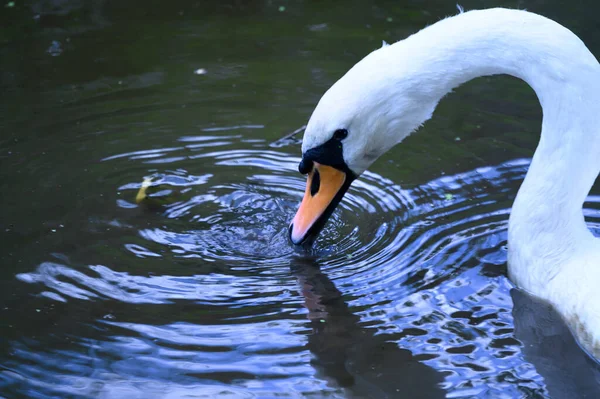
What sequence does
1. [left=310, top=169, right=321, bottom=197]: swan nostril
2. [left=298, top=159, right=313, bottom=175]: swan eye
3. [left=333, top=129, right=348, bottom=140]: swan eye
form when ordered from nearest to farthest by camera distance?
[left=333, top=129, right=348, bottom=140]: swan eye
[left=298, top=159, right=313, bottom=175]: swan eye
[left=310, top=169, right=321, bottom=197]: swan nostril

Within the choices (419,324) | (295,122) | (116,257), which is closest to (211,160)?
(295,122)

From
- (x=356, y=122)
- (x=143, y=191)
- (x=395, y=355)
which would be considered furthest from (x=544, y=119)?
(x=143, y=191)

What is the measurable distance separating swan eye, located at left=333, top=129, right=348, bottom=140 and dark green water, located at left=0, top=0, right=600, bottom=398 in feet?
2.92

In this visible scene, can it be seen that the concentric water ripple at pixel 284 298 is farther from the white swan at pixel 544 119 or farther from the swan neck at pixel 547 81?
the swan neck at pixel 547 81

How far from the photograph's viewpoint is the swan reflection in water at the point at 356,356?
3896 mm

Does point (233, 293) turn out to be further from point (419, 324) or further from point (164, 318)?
point (419, 324)

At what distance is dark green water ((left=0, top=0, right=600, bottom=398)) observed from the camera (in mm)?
4008

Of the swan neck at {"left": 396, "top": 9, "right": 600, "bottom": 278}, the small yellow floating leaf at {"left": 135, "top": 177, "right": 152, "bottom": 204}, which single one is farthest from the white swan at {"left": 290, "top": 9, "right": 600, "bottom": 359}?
the small yellow floating leaf at {"left": 135, "top": 177, "right": 152, "bottom": 204}

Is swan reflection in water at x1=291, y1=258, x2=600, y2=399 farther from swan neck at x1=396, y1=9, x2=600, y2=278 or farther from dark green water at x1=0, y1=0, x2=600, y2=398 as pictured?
swan neck at x1=396, y1=9, x2=600, y2=278

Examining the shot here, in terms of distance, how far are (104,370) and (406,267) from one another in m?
1.89

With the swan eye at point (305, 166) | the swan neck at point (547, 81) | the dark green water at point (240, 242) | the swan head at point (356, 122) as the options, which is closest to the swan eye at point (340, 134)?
the swan head at point (356, 122)

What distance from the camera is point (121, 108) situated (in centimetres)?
710

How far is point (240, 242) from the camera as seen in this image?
5176 millimetres

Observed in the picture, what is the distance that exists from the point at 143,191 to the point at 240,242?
968 mm
